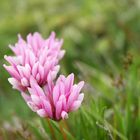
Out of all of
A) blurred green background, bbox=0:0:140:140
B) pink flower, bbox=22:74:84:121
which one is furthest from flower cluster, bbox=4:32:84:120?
blurred green background, bbox=0:0:140:140

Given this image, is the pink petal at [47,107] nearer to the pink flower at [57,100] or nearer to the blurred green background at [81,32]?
the pink flower at [57,100]

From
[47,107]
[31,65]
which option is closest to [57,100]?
Result: [47,107]

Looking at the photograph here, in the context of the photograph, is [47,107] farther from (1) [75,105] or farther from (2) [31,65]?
(2) [31,65]

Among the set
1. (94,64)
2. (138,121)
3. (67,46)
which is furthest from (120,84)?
(67,46)

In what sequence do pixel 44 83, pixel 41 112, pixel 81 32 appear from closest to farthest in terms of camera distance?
1. pixel 41 112
2. pixel 44 83
3. pixel 81 32

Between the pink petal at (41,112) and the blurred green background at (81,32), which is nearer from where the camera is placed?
the pink petal at (41,112)

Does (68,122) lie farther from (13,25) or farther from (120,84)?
(13,25)

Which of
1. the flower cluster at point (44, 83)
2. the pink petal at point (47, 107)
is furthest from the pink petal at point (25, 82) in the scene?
the pink petal at point (47, 107)
